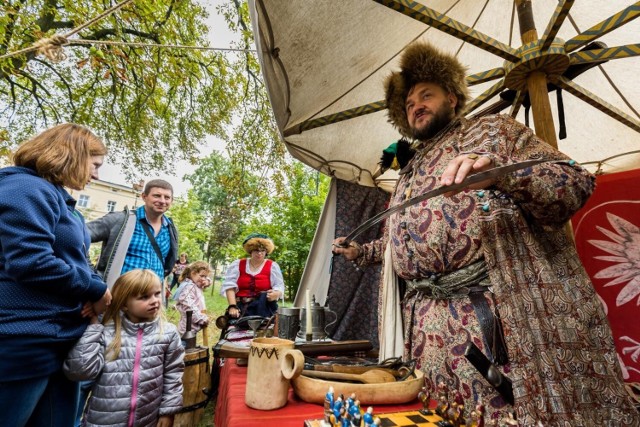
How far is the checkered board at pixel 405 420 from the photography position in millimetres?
710

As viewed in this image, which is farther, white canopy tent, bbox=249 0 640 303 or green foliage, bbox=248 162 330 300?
green foliage, bbox=248 162 330 300

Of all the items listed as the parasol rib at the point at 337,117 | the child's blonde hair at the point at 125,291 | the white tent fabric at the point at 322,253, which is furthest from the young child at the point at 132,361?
the white tent fabric at the point at 322,253

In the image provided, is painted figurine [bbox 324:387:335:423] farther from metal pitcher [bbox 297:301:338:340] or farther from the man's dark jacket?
the man's dark jacket

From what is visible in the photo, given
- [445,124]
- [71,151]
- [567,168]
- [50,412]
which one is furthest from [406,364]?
[71,151]

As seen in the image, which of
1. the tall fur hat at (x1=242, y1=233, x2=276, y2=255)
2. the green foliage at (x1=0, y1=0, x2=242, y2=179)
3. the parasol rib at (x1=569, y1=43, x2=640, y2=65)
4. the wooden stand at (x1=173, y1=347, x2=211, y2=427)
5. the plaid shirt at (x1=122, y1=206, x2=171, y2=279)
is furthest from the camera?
the green foliage at (x1=0, y1=0, x2=242, y2=179)

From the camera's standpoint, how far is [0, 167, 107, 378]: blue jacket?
1.25m

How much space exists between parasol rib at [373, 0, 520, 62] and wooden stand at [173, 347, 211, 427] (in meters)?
2.59

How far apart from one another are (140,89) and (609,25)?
8.41 meters

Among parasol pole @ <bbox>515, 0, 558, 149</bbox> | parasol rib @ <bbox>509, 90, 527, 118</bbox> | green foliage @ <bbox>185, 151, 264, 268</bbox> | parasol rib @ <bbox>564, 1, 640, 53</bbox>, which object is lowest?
parasol pole @ <bbox>515, 0, 558, 149</bbox>

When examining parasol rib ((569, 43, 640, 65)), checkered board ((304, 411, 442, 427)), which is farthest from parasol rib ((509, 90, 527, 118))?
checkered board ((304, 411, 442, 427))

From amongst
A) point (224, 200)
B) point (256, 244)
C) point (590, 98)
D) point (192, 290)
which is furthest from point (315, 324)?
point (224, 200)

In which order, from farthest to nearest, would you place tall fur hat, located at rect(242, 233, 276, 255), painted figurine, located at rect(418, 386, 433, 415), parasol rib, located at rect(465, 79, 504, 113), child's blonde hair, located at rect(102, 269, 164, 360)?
tall fur hat, located at rect(242, 233, 276, 255)
parasol rib, located at rect(465, 79, 504, 113)
child's blonde hair, located at rect(102, 269, 164, 360)
painted figurine, located at rect(418, 386, 433, 415)

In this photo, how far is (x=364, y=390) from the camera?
34.5 inches

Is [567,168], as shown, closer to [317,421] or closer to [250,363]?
[317,421]
